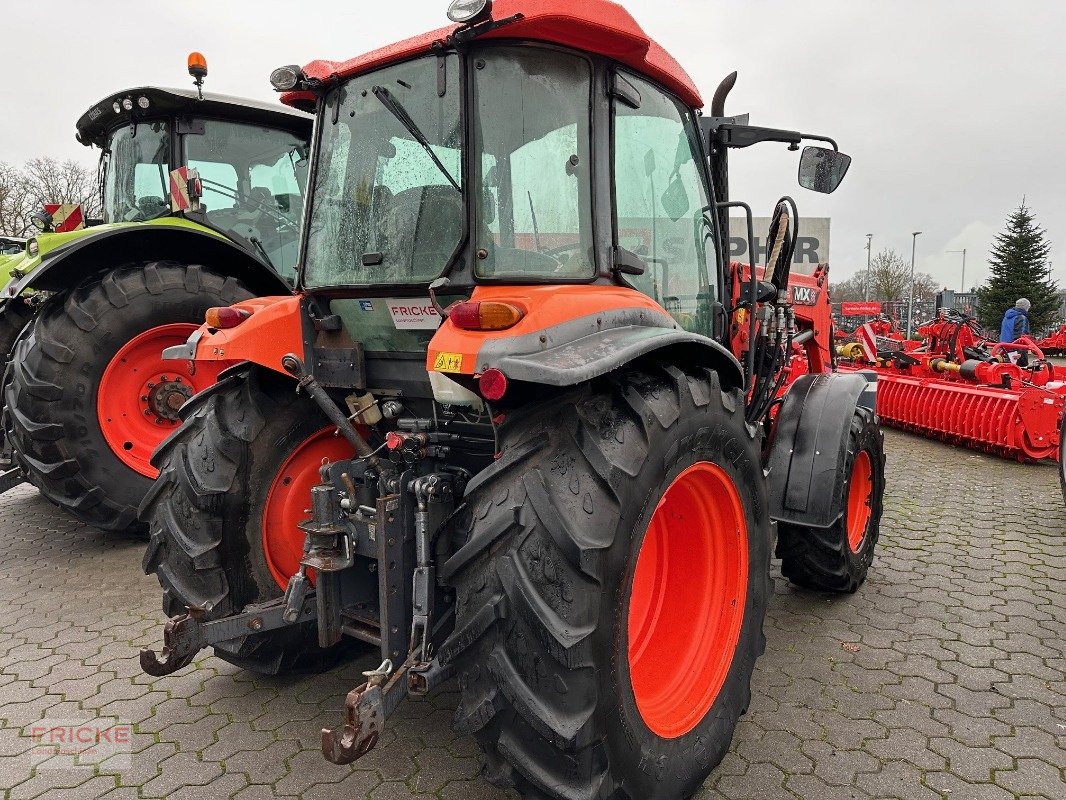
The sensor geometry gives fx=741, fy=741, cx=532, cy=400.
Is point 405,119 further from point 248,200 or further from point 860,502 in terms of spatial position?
point 248,200

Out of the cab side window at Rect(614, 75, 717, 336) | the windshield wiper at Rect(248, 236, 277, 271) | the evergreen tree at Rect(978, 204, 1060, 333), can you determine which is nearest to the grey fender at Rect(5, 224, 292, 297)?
the windshield wiper at Rect(248, 236, 277, 271)

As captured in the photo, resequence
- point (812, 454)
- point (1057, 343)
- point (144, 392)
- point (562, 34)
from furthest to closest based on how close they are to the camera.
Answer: point (1057, 343), point (144, 392), point (812, 454), point (562, 34)

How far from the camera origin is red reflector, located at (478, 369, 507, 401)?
74.2 inches

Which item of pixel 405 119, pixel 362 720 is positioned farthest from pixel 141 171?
pixel 362 720

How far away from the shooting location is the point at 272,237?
5742mm

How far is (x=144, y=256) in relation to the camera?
516 centimetres

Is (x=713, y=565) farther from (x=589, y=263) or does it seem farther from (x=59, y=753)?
(x=59, y=753)

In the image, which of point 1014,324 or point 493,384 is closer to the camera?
point 493,384

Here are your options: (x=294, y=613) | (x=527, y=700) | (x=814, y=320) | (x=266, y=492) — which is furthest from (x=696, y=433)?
(x=814, y=320)

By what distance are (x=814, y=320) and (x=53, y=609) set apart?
15.7ft

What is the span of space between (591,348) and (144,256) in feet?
14.2

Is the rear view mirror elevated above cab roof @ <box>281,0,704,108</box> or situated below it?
below

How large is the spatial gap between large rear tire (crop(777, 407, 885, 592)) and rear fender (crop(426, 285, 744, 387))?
1.69m

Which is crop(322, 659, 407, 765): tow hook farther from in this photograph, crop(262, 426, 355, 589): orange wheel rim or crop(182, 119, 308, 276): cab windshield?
crop(182, 119, 308, 276): cab windshield
